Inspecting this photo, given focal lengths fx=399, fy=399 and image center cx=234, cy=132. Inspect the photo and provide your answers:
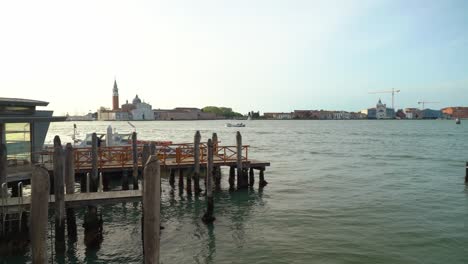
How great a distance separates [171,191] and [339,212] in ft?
31.4

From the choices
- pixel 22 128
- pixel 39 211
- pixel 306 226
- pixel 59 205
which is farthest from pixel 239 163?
pixel 39 211

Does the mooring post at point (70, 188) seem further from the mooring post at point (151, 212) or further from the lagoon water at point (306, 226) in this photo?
the mooring post at point (151, 212)

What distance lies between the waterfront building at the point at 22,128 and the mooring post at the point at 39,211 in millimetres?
7870

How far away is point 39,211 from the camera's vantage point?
9305 millimetres

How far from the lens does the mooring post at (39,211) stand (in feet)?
30.3

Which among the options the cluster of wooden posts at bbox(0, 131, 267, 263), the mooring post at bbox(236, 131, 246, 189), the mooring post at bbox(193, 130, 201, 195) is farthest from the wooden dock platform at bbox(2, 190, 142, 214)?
the mooring post at bbox(236, 131, 246, 189)

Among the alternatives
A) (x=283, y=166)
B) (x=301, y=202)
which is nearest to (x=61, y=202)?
(x=301, y=202)

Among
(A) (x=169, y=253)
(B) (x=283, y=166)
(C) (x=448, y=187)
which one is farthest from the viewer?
(B) (x=283, y=166)

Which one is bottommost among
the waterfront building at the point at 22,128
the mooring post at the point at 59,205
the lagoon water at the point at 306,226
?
the lagoon water at the point at 306,226

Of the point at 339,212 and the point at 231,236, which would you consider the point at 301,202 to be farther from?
the point at 231,236

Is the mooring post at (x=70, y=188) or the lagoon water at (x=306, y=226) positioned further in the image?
the mooring post at (x=70, y=188)

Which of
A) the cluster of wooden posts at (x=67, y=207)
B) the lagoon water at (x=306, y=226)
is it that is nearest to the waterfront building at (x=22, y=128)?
the cluster of wooden posts at (x=67, y=207)

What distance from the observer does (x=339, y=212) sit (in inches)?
741

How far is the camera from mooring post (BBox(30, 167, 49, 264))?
9.24 m
